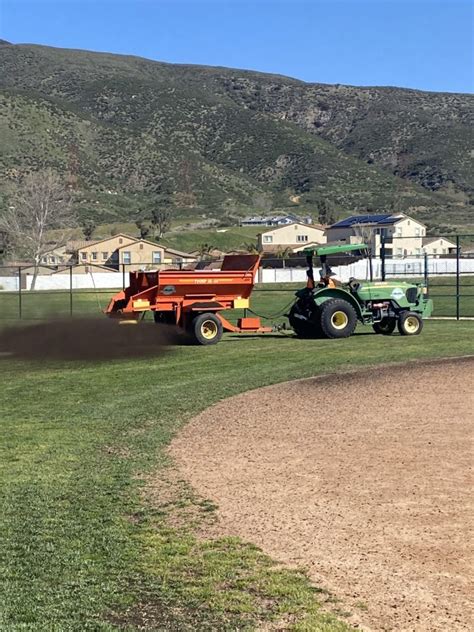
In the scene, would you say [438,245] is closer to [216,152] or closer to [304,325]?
[216,152]

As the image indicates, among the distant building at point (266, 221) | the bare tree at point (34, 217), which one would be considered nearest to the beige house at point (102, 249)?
the bare tree at point (34, 217)

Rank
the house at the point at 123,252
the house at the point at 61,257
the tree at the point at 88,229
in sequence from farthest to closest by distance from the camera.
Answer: the tree at the point at 88,229, the house at the point at 61,257, the house at the point at 123,252

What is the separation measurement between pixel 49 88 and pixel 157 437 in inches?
7013

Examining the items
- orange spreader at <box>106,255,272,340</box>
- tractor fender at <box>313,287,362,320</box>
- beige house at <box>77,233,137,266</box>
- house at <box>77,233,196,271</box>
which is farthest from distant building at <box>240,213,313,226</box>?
orange spreader at <box>106,255,272,340</box>

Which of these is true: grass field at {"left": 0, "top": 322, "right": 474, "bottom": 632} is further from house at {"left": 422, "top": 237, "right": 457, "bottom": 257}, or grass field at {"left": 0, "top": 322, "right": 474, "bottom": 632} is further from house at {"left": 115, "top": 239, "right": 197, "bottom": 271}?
house at {"left": 422, "top": 237, "right": 457, "bottom": 257}

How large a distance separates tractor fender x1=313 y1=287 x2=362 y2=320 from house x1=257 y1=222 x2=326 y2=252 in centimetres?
8181

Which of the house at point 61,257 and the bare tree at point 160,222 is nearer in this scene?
the house at point 61,257

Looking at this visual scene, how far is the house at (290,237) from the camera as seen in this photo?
105 m

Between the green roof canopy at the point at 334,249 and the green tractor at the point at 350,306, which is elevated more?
the green roof canopy at the point at 334,249

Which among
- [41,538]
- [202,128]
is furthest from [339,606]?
[202,128]

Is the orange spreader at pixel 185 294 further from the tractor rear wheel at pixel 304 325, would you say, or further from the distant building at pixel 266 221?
the distant building at pixel 266 221

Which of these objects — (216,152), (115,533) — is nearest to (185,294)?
(115,533)

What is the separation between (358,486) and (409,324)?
14.3 meters

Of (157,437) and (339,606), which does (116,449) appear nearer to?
(157,437)
